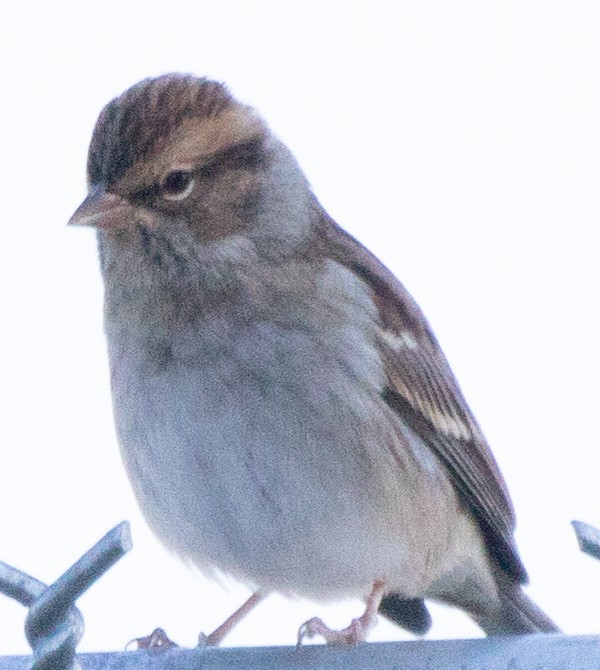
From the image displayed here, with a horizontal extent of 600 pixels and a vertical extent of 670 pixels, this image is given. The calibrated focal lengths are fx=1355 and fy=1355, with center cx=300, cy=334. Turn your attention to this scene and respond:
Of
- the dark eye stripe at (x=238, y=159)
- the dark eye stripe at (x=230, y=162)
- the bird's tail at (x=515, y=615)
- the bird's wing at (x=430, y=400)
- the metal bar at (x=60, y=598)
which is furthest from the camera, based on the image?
the bird's tail at (x=515, y=615)

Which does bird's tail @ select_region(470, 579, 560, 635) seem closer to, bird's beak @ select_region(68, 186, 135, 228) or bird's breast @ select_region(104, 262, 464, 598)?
bird's breast @ select_region(104, 262, 464, 598)

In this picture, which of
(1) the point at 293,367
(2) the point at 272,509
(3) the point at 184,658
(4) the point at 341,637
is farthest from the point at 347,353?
(3) the point at 184,658

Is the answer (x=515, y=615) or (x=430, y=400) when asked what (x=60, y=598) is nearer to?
(x=430, y=400)

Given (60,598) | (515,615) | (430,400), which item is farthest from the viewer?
(515,615)

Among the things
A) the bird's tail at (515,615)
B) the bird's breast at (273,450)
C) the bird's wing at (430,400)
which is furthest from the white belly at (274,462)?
the bird's tail at (515,615)

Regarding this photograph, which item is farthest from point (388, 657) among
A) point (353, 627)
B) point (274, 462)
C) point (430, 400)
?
point (430, 400)

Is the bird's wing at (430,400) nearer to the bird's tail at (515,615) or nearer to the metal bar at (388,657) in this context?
the bird's tail at (515,615)
